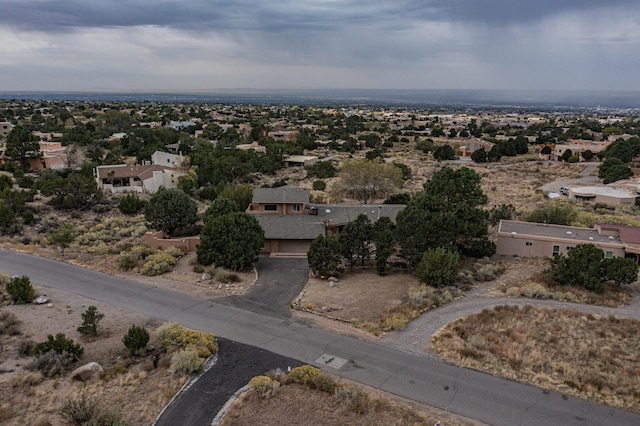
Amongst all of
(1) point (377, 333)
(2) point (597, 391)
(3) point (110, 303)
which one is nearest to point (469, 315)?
(1) point (377, 333)

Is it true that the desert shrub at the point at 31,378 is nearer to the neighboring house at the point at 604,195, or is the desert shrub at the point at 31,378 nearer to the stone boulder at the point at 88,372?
the stone boulder at the point at 88,372

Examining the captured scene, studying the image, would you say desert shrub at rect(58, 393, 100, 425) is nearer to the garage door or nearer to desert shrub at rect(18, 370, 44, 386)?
desert shrub at rect(18, 370, 44, 386)

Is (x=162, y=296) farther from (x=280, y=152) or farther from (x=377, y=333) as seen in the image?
(x=280, y=152)

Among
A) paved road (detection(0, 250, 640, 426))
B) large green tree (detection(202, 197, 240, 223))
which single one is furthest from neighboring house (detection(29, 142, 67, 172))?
paved road (detection(0, 250, 640, 426))

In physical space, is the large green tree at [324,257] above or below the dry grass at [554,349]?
above

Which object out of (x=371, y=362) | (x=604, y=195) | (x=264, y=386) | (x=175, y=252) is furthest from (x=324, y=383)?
(x=604, y=195)

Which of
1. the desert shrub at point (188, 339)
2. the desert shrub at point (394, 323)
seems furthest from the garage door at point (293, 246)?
the desert shrub at point (188, 339)

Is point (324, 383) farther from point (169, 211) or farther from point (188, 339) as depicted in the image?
point (169, 211)
